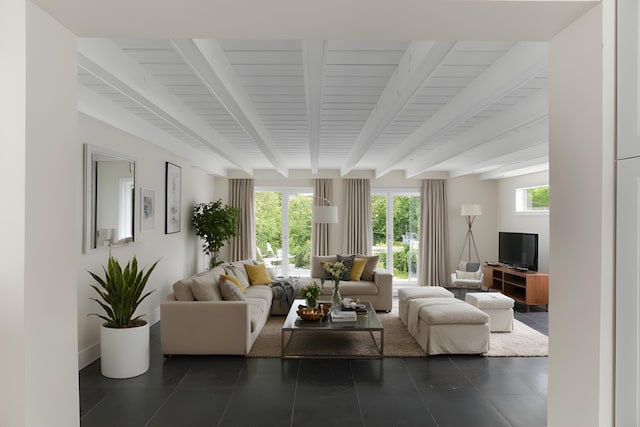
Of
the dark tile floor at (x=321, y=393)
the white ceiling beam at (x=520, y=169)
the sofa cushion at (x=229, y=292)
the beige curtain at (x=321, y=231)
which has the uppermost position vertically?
the white ceiling beam at (x=520, y=169)

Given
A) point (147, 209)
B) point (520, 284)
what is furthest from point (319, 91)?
point (520, 284)

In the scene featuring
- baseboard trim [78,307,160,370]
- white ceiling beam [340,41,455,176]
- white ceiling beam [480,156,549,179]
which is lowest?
baseboard trim [78,307,160,370]

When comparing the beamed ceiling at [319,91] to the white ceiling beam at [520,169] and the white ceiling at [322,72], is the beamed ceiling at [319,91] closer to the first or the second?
the white ceiling at [322,72]

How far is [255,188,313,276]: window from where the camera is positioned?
866cm

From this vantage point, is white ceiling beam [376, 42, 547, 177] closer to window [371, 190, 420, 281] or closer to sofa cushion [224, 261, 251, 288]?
sofa cushion [224, 261, 251, 288]

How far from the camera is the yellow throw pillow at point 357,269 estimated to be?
6641mm

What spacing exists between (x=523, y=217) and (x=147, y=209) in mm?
6584

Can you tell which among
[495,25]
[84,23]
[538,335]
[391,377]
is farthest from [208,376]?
[538,335]
